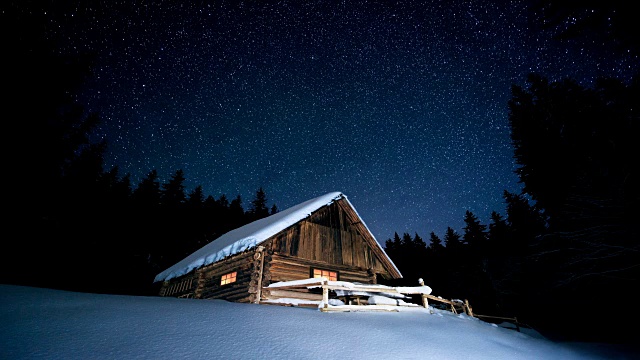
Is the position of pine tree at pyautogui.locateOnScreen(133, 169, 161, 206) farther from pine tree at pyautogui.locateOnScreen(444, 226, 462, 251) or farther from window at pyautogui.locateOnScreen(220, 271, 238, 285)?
pine tree at pyautogui.locateOnScreen(444, 226, 462, 251)

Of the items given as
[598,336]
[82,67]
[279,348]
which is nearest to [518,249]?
[598,336]

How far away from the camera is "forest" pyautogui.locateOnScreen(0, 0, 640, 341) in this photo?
12.3 meters

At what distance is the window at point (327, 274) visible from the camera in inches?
529

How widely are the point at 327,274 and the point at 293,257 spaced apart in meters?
2.29

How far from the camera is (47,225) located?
79.5 ft

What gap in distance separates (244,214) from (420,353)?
1764 inches

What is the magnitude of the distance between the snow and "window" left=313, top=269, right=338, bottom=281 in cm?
593

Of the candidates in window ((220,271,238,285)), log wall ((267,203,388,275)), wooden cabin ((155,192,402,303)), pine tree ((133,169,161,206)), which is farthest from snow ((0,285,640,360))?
pine tree ((133,169,161,206))

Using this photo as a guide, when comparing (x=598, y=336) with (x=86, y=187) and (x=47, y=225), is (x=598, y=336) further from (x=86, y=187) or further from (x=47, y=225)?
(x=86, y=187)

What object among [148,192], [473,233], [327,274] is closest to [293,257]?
[327,274]

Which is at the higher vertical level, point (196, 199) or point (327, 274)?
point (196, 199)

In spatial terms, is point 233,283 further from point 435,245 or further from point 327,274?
point 435,245

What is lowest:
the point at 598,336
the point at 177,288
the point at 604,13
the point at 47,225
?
the point at 598,336

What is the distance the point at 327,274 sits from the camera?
13734 millimetres
